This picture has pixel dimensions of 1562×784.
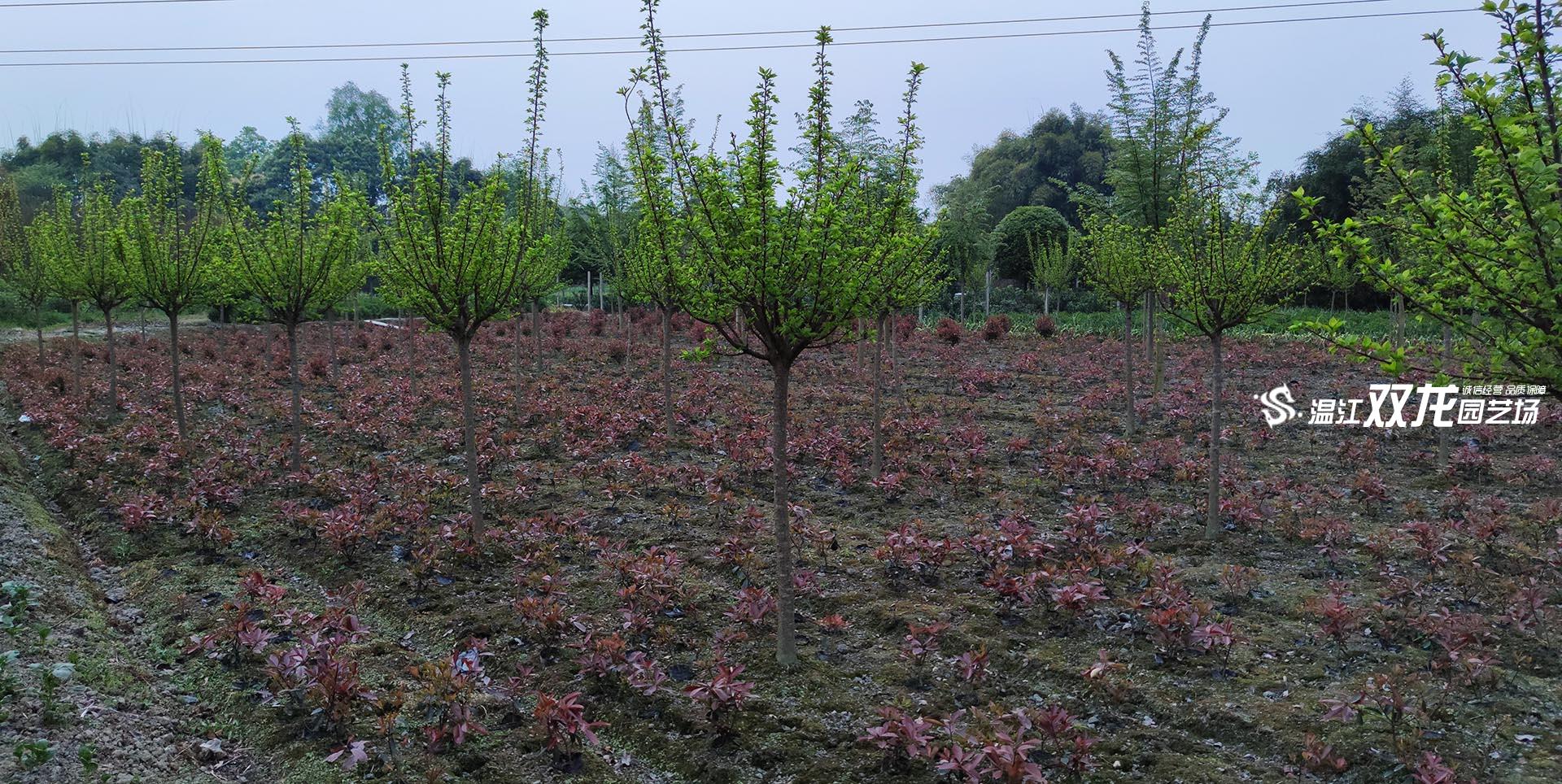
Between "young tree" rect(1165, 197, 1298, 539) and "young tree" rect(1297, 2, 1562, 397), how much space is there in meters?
3.24

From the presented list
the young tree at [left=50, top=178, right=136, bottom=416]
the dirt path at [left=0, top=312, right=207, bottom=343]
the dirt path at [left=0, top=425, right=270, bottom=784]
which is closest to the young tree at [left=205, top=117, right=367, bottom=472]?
the young tree at [left=50, top=178, right=136, bottom=416]

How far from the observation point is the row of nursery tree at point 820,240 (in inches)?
162

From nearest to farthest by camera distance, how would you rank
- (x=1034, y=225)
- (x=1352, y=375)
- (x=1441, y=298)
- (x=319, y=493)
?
(x=1441, y=298) < (x=319, y=493) < (x=1352, y=375) < (x=1034, y=225)

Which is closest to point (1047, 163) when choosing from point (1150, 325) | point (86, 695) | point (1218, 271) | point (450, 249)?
point (1150, 325)

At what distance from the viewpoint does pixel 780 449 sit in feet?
18.5

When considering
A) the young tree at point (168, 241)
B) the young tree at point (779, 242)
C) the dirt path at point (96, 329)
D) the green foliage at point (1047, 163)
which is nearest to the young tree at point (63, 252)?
the young tree at point (168, 241)

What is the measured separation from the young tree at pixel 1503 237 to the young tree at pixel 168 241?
12.1 meters

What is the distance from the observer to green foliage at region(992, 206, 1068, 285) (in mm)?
35469

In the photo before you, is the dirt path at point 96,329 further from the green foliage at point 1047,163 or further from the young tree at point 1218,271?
the green foliage at point 1047,163

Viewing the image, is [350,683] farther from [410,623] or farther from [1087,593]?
[1087,593]

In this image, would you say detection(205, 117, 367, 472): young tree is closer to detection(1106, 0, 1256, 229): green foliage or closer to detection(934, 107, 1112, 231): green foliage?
detection(1106, 0, 1256, 229): green foliage

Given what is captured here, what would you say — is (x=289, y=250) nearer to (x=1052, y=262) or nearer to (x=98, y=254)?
(x=98, y=254)

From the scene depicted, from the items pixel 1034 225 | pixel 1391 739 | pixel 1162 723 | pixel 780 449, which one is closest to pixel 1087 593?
pixel 1162 723

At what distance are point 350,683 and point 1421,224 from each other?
6.37 m
